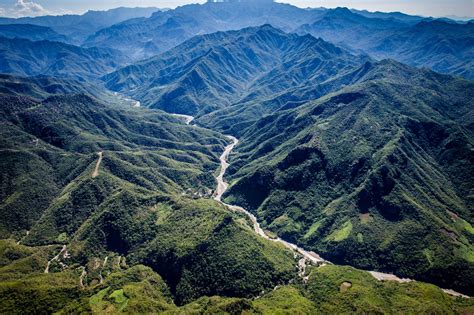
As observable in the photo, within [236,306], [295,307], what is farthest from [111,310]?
Result: [295,307]

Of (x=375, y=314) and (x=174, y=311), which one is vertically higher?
(x=375, y=314)

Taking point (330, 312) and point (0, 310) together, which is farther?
point (330, 312)

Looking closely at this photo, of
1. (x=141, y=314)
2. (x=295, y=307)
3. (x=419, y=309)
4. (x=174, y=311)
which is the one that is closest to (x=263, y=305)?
(x=295, y=307)

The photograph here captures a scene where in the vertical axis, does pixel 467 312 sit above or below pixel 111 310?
above

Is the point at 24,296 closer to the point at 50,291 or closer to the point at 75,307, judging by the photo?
the point at 50,291

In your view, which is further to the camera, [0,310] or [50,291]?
[50,291]

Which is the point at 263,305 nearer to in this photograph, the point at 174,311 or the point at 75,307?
the point at 174,311

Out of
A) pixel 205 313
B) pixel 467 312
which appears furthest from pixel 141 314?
pixel 467 312
